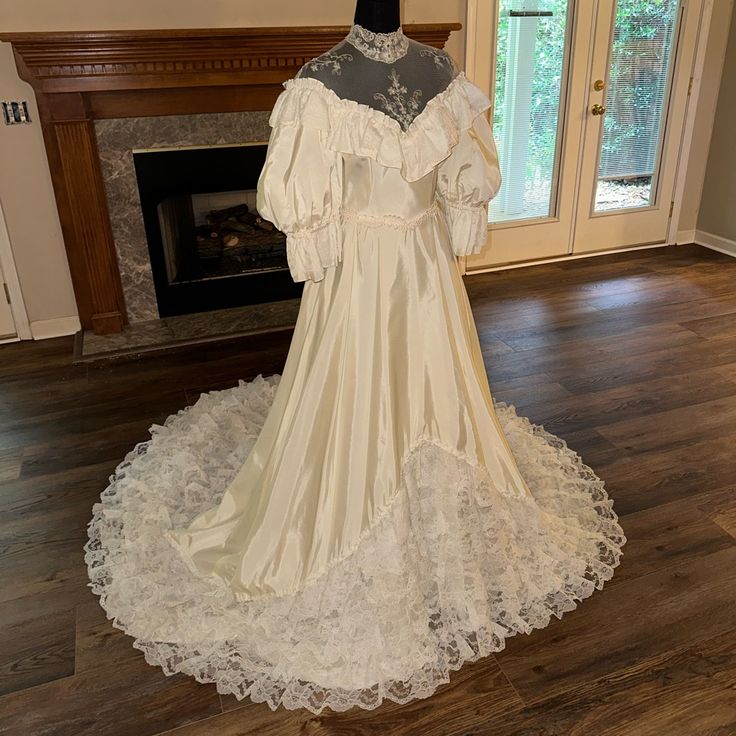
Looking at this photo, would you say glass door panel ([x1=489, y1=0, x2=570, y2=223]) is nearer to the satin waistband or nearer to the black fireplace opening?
the black fireplace opening

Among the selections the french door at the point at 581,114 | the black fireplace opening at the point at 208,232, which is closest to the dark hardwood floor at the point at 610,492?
the black fireplace opening at the point at 208,232

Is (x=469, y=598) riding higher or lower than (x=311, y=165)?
lower

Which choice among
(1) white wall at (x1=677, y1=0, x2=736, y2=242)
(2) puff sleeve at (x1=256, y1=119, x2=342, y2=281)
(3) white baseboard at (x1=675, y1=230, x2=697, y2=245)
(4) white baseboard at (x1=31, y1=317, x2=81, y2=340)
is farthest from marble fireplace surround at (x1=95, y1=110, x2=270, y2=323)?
(3) white baseboard at (x1=675, y1=230, x2=697, y2=245)

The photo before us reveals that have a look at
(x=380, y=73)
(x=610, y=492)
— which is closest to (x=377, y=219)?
(x=380, y=73)

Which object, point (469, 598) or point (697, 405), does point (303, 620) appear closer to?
point (469, 598)

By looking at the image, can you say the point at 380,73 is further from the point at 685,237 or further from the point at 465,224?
the point at 685,237

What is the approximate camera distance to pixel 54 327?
3.56 m

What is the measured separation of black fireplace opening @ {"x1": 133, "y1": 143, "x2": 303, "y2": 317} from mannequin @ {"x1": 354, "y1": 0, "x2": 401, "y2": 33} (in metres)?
2.06

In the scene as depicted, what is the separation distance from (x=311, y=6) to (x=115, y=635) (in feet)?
9.35

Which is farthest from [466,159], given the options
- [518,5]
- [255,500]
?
[518,5]

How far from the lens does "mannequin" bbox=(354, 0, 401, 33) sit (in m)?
1.57

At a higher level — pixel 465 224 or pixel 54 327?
pixel 465 224

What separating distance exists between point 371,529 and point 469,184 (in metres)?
0.86

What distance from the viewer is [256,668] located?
1695 millimetres
